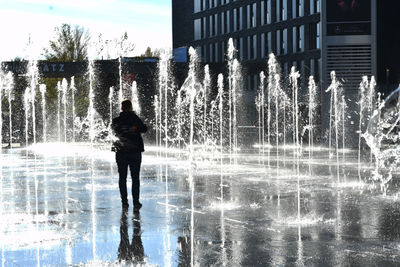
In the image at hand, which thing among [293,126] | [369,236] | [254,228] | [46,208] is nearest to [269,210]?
[254,228]

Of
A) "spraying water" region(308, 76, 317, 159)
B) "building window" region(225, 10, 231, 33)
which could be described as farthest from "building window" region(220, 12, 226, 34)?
"spraying water" region(308, 76, 317, 159)

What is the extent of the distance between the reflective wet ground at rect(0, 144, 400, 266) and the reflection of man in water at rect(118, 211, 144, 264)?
0.03 feet

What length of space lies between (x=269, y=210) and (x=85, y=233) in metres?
3.07

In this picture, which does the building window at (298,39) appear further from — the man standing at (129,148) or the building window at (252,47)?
the man standing at (129,148)

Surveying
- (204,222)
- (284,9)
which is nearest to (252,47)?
(284,9)

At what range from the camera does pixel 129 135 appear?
1067cm

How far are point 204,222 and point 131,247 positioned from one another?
1924 millimetres

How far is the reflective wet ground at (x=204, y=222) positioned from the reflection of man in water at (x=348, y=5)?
37.9m

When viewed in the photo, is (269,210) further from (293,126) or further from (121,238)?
(293,126)

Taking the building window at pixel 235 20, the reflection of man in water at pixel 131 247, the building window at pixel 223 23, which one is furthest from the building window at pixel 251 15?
the reflection of man in water at pixel 131 247

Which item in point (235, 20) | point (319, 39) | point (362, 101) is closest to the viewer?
point (362, 101)

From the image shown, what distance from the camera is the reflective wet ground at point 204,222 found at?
696cm

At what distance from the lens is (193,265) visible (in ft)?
21.4

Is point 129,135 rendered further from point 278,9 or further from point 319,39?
point 278,9
